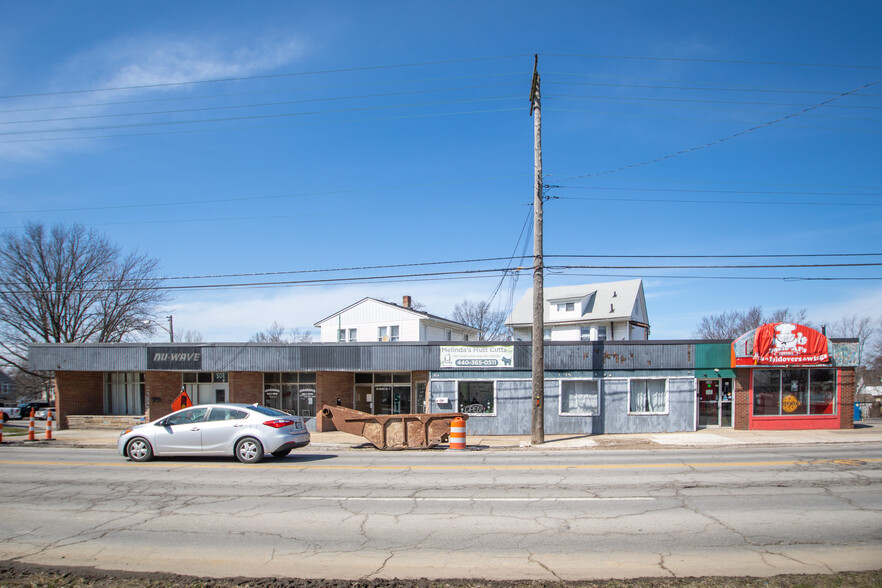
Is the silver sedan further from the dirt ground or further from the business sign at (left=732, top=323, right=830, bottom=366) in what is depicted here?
the business sign at (left=732, top=323, right=830, bottom=366)

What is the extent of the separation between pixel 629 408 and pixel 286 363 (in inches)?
567

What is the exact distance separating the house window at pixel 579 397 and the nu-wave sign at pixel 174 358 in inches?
627

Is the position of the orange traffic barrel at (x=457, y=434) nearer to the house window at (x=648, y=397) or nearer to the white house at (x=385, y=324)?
the house window at (x=648, y=397)

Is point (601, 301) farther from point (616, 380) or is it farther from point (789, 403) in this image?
point (616, 380)

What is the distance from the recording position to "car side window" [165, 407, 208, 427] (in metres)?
14.1

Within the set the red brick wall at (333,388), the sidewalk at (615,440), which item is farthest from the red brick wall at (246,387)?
the sidewalk at (615,440)

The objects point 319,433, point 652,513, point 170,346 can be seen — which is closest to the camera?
point 652,513

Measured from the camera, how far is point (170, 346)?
25.5 metres

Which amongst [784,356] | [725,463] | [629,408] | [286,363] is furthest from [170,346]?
[784,356]

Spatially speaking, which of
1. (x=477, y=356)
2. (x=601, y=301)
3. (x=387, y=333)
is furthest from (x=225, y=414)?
(x=601, y=301)

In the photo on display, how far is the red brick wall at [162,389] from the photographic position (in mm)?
26812

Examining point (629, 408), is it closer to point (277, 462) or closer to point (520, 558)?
point (277, 462)

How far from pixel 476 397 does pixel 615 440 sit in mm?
5761

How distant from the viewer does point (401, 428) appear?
671 inches
